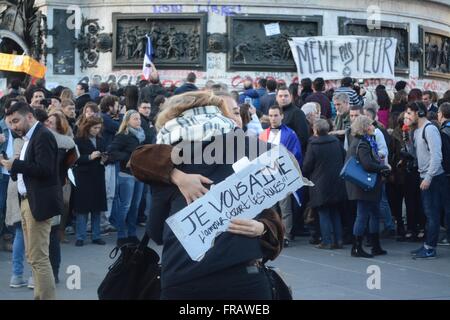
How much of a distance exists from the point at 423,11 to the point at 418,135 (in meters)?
13.9

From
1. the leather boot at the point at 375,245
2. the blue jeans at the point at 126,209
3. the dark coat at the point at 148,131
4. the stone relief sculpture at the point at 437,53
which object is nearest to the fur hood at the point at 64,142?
the blue jeans at the point at 126,209

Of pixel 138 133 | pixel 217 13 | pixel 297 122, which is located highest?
pixel 217 13

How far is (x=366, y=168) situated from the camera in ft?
35.2

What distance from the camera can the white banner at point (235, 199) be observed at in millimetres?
3957

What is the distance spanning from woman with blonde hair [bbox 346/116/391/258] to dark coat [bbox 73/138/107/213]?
3314 millimetres

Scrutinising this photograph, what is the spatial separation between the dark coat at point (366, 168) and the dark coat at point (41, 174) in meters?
4.34

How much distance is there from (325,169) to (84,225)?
3317 mm

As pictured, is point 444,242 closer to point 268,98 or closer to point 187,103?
point 268,98

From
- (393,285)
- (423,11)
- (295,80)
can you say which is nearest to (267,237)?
(393,285)

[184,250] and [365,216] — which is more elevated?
[184,250]

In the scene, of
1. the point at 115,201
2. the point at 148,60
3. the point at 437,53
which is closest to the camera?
the point at 115,201

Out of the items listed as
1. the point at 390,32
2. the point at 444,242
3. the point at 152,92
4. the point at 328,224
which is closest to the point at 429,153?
the point at 328,224

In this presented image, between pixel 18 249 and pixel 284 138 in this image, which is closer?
pixel 18 249

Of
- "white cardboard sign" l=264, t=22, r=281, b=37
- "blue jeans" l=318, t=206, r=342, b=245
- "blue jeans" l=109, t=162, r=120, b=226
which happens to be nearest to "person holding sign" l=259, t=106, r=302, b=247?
"blue jeans" l=318, t=206, r=342, b=245
